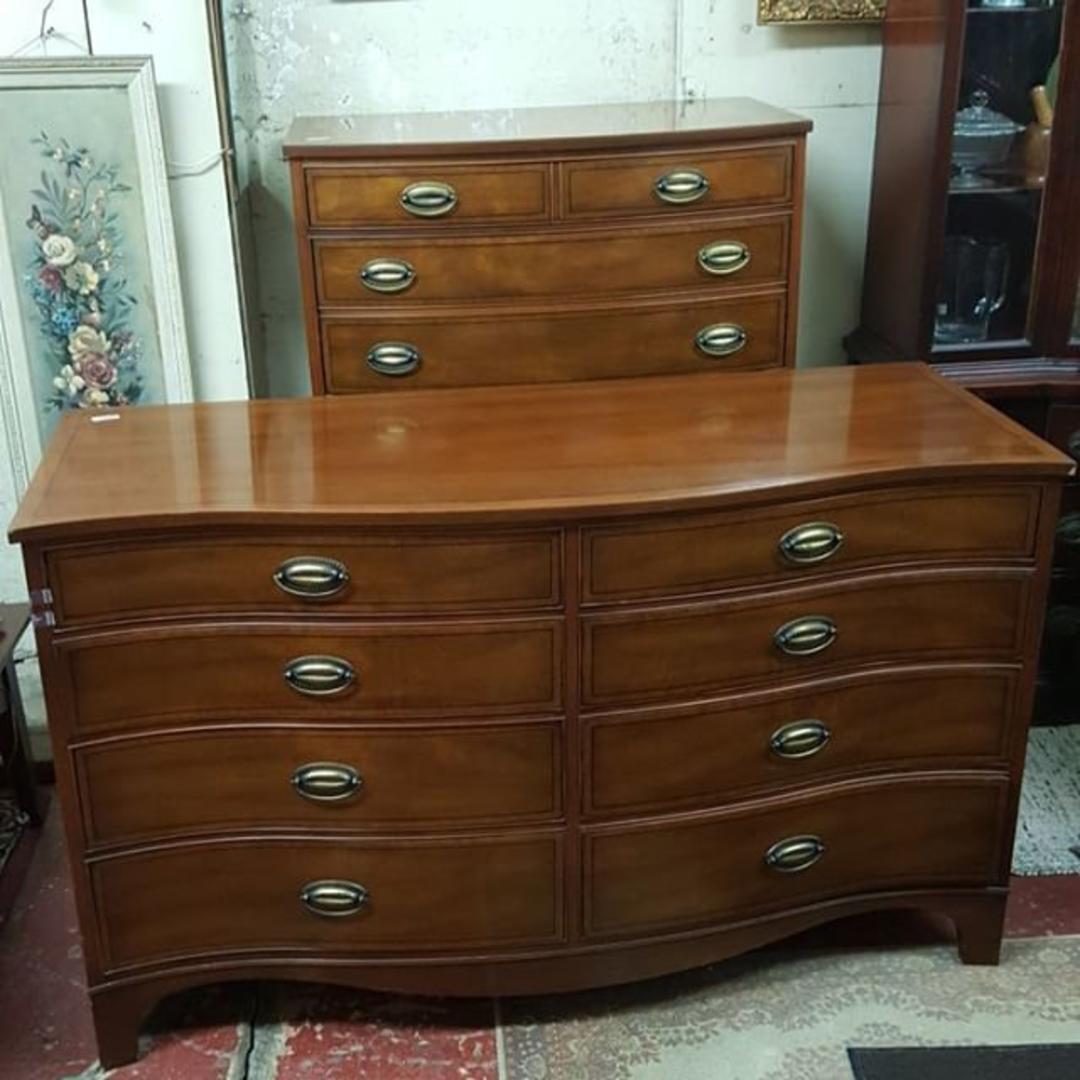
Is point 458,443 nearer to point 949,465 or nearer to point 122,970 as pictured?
point 949,465

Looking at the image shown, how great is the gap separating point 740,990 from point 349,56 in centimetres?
177

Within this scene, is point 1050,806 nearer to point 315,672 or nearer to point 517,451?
point 517,451

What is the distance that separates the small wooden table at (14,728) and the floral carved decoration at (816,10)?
1773 mm

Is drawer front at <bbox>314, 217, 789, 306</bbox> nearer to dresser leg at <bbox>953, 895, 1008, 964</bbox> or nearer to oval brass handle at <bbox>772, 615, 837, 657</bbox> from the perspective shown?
oval brass handle at <bbox>772, 615, 837, 657</bbox>

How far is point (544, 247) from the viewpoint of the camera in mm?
2203

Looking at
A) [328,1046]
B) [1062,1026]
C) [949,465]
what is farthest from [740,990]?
[949,465]

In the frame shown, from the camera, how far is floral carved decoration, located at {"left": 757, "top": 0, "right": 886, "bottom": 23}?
8.50 feet

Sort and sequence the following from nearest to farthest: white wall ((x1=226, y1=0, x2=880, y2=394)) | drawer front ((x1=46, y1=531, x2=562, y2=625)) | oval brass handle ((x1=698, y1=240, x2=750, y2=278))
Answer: drawer front ((x1=46, y1=531, x2=562, y2=625)) → oval brass handle ((x1=698, y1=240, x2=750, y2=278)) → white wall ((x1=226, y1=0, x2=880, y2=394))

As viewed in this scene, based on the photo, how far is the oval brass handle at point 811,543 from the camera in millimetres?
1857

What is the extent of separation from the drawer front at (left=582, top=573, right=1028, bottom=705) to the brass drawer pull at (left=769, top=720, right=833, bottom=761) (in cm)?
8

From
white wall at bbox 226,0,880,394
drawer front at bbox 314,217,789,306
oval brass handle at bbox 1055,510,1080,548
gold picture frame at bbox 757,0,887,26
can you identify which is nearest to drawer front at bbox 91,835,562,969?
drawer front at bbox 314,217,789,306

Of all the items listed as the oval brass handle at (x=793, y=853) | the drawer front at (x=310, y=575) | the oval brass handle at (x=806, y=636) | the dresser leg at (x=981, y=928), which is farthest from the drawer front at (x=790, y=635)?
the dresser leg at (x=981, y=928)

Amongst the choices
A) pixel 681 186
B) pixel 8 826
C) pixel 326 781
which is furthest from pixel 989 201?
pixel 8 826

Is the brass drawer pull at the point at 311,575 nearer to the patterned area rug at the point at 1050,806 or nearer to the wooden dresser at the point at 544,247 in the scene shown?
the wooden dresser at the point at 544,247
